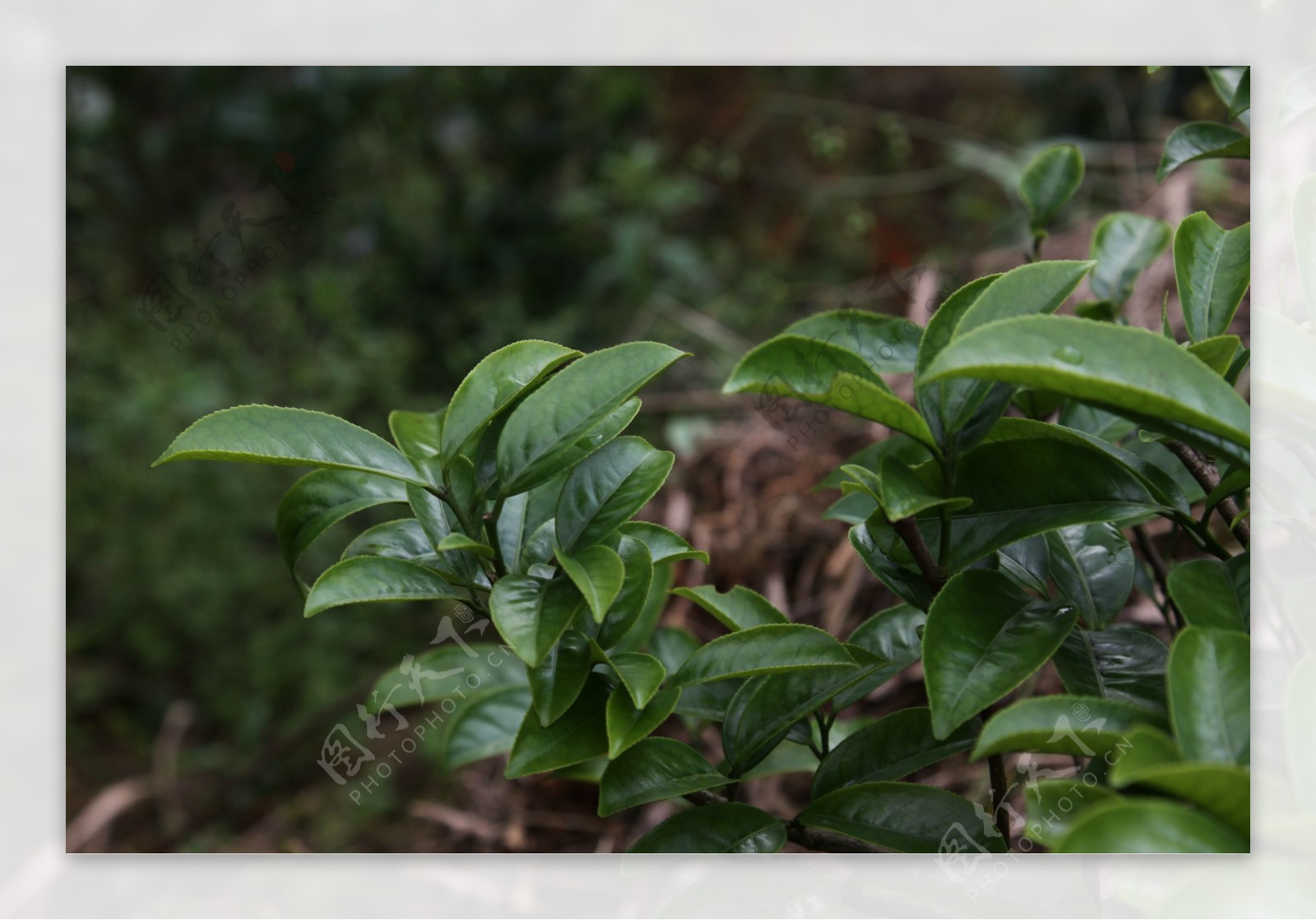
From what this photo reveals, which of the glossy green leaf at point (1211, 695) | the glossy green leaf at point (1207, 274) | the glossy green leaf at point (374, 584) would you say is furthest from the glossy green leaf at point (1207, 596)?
the glossy green leaf at point (374, 584)

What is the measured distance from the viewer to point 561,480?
61 cm

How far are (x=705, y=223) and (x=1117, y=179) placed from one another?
808 millimetres

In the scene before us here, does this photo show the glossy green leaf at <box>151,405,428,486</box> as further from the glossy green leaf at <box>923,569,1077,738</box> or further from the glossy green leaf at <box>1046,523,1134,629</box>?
the glossy green leaf at <box>1046,523,1134,629</box>

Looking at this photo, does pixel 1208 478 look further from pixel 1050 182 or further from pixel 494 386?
pixel 494 386

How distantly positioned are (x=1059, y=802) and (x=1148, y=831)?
7cm

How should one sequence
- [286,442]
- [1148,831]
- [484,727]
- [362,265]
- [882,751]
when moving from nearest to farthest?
[1148,831] < [286,442] < [882,751] < [484,727] < [362,265]

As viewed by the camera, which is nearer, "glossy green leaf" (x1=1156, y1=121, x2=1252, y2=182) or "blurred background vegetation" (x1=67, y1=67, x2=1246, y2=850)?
"glossy green leaf" (x1=1156, y1=121, x2=1252, y2=182)

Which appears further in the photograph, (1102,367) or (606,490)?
(606,490)

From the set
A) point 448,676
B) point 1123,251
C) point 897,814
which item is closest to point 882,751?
point 897,814

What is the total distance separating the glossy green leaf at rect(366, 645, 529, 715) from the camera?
2.53 ft

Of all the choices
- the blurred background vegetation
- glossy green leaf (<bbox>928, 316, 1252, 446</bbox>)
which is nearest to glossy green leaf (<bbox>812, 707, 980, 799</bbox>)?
glossy green leaf (<bbox>928, 316, 1252, 446</bbox>)

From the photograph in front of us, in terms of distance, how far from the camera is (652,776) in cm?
57

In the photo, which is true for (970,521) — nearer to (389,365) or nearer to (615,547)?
(615,547)

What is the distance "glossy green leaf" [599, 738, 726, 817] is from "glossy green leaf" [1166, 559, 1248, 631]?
27 centimetres
